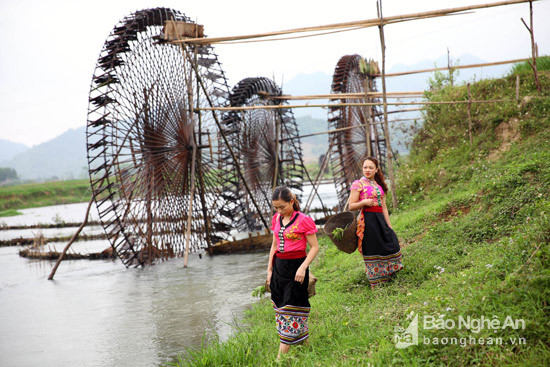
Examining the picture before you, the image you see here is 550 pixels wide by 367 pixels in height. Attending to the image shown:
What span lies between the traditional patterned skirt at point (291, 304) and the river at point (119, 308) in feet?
2.98

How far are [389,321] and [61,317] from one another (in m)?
5.88

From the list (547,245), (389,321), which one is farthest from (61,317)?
(547,245)

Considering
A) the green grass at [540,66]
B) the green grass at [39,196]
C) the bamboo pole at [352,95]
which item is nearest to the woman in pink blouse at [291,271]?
the bamboo pole at [352,95]

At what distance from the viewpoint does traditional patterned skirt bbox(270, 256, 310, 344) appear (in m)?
3.85

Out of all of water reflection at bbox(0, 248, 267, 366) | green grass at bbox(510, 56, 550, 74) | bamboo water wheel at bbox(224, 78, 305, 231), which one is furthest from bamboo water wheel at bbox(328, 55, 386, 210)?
water reflection at bbox(0, 248, 267, 366)

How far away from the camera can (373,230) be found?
5051 mm

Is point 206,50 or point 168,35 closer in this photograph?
point 168,35

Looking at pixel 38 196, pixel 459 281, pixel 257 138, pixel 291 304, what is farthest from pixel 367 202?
pixel 38 196

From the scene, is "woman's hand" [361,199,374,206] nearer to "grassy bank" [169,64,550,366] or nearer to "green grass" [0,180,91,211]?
"grassy bank" [169,64,550,366]

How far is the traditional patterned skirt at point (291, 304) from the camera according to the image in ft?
12.6

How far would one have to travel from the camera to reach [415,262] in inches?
209

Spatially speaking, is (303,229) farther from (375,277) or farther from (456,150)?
(456,150)

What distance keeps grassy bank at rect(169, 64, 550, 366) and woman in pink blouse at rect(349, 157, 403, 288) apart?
19 cm

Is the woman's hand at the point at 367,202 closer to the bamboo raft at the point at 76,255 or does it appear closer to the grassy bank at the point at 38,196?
the bamboo raft at the point at 76,255
